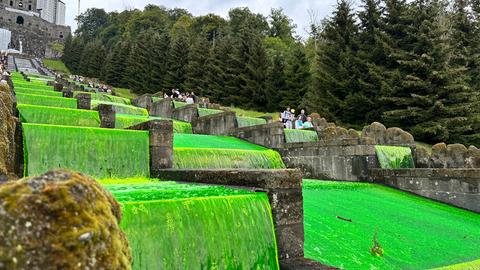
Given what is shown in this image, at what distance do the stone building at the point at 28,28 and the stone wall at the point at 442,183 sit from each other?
355ft

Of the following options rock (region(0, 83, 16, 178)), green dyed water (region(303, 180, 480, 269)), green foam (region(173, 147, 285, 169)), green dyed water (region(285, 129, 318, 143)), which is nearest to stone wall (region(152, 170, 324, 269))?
green dyed water (region(303, 180, 480, 269))

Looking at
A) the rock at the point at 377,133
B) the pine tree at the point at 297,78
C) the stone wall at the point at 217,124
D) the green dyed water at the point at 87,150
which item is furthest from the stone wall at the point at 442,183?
the pine tree at the point at 297,78

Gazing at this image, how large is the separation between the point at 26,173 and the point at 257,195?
453 centimetres

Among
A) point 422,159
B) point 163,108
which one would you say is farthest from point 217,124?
point 422,159

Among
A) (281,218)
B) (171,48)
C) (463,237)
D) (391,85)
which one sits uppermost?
(171,48)

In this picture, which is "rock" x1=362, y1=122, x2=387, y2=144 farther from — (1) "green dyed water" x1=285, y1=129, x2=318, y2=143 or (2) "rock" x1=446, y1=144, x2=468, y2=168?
(2) "rock" x1=446, y1=144, x2=468, y2=168

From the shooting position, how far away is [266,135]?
15750mm

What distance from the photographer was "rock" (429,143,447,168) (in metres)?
12.6

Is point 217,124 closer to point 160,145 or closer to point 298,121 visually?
point 298,121

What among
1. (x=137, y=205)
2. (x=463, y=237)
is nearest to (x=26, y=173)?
(x=137, y=205)

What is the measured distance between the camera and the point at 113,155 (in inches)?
320

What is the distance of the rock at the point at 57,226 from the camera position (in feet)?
4.86

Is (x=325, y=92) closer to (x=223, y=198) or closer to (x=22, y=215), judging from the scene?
(x=223, y=198)

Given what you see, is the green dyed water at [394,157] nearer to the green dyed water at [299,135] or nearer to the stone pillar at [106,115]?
the green dyed water at [299,135]
